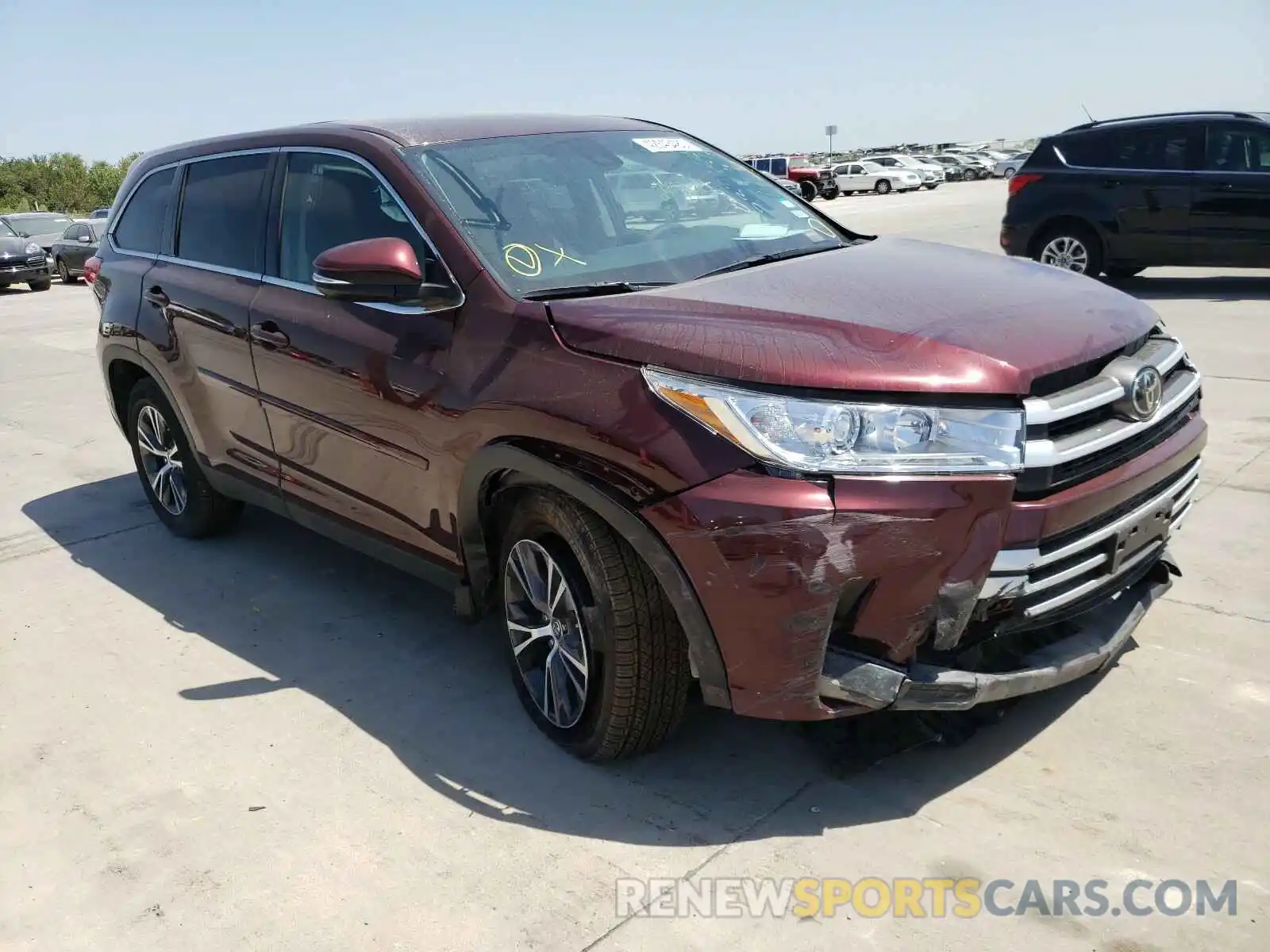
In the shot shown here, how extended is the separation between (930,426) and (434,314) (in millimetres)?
1612

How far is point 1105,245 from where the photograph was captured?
11289 millimetres

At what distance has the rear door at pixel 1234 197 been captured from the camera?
1053 cm

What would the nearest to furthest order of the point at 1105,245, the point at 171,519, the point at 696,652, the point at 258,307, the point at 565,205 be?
1. the point at 696,652
2. the point at 565,205
3. the point at 258,307
4. the point at 171,519
5. the point at 1105,245

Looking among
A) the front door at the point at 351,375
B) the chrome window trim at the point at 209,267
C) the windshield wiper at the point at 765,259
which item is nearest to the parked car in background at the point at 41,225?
the chrome window trim at the point at 209,267

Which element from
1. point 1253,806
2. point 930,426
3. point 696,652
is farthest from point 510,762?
point 1253,806

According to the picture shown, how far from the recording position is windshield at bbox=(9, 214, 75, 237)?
2422 cm

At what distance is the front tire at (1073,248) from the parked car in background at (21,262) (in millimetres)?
17791

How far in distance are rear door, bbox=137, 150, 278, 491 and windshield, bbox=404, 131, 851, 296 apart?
1.15m

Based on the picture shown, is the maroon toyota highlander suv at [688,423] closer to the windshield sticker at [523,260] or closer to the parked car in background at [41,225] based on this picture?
the windshield sticker at [523,260]

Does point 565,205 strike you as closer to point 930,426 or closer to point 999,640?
point 930,426

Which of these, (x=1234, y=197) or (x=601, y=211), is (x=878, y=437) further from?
(x=1234, y=197)

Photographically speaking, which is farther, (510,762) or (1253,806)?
(510,762)

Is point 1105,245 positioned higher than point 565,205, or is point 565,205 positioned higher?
point 565,205

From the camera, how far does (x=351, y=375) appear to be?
384 cm
